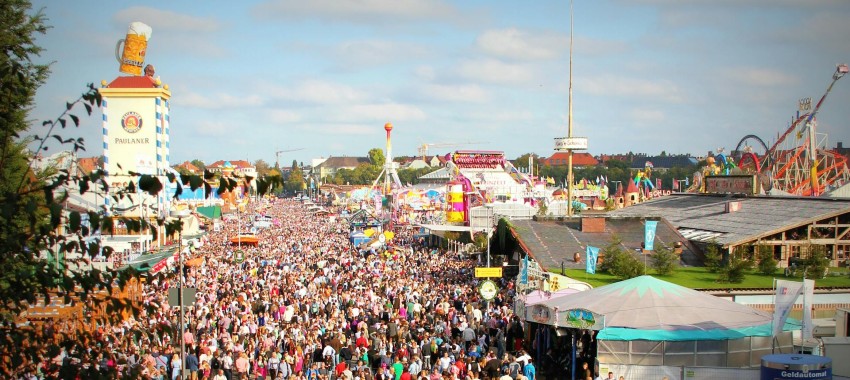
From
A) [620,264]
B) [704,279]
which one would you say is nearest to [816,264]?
[704,279]

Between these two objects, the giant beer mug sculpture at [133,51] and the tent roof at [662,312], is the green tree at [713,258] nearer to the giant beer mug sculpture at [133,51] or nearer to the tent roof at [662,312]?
the tent roof at [662,312]

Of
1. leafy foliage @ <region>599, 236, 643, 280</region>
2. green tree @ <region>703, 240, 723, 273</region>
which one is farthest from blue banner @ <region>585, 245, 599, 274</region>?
green tree @ <region>703, 240, 723, 273</region>

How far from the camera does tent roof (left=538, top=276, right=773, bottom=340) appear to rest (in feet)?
53.6

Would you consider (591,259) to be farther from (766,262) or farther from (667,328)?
(667,328)

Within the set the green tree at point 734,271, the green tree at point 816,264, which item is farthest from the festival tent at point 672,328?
the green tree at point 816,264

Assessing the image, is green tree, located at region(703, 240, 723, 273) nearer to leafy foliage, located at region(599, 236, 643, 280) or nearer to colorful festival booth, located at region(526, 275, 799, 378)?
leafy foliage, located at region(599, 236, 643, 280)

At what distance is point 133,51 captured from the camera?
190ft

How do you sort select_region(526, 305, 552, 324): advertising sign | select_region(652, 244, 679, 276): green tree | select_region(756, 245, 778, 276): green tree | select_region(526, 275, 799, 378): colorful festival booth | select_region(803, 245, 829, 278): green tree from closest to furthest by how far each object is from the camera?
select_region(526, 275, 799, 378): colorful festival booth < select_region(526, 305, 552, 324): advertising sign < select_region(803, 245, 829, 278): green tree < select_region(756, 245, 778, 276): green tree < select_region(652, 244, 679, 276): green tree

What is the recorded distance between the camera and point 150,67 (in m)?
59.5

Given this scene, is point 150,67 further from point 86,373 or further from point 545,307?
point 86,373

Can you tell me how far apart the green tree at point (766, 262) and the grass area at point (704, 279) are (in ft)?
0.67

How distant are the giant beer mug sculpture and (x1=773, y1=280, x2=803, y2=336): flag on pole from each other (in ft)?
169

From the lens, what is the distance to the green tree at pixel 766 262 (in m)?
28.0

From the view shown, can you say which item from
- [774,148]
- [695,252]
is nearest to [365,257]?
[695,252]
